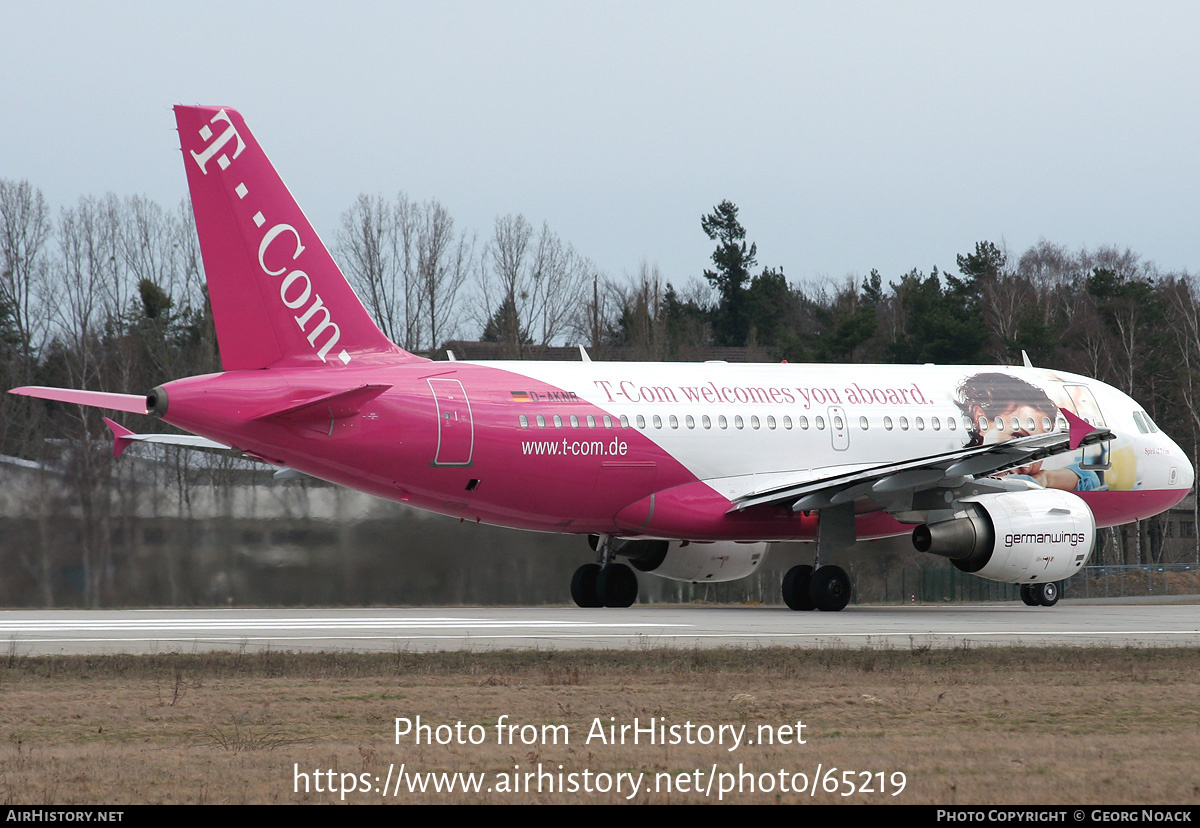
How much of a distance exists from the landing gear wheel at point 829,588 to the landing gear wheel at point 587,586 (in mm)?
3720

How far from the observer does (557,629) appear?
1778 centimetres

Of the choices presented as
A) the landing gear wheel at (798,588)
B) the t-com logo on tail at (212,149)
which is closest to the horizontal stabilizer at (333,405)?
the t-com logo on tail at (212,149)

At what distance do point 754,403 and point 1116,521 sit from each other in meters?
8.05

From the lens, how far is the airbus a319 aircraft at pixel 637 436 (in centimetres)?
2009

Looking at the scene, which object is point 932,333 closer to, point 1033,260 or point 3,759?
point 1033,260

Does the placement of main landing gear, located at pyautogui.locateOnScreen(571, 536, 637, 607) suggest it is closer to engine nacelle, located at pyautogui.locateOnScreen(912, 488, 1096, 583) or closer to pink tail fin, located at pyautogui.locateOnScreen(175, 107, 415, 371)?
engine nacelle, located at pyautogui.locateOnScreen(912, 488, 1096, 583)

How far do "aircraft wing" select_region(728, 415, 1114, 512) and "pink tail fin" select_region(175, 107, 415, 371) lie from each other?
7523 mm

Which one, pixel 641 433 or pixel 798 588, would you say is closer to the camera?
pixel 641 433

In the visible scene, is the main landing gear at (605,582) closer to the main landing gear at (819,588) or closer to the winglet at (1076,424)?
the main landing gear at (819,588)

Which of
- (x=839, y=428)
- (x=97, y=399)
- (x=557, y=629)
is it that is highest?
(x=97, y=399)

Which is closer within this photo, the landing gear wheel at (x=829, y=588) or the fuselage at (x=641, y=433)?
the fuselage at (x=641, y=433)

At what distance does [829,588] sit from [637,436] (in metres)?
3.90

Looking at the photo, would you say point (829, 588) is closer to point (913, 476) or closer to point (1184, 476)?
point (913, 476)

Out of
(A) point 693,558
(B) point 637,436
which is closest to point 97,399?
(B) point 637,436
